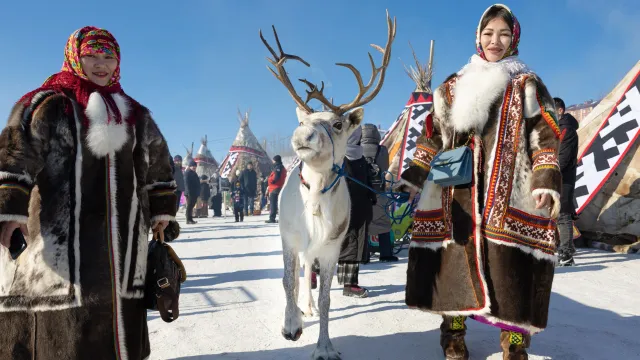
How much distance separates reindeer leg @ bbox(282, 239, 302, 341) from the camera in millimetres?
2916

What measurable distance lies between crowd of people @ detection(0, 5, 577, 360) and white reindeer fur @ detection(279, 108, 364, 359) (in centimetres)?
59

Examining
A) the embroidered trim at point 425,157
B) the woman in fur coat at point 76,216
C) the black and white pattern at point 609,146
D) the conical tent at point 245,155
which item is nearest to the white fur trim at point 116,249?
the woman in fur coat at point 76,216

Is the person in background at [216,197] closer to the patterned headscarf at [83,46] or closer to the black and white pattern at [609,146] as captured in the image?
the black and white pattern at [609,146]

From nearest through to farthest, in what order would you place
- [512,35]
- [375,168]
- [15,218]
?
[15,218], [512,35], [375,168]

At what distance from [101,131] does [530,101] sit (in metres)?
2.31

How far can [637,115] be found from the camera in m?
7.11

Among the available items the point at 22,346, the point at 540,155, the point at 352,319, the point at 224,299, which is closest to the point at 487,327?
the point at 352,319

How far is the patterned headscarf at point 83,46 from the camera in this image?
2.01 meters

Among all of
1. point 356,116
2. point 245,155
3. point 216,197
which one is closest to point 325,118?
point 356,116

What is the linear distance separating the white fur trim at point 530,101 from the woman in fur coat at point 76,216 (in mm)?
2171

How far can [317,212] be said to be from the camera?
2945mm

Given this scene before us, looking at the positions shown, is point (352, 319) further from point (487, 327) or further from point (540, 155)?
point (540, 155)

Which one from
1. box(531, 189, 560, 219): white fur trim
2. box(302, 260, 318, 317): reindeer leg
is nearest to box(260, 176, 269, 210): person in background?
box(302, 260, 318, 317): reindeer leg

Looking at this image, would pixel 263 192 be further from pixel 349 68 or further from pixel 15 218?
pixel 15 218
